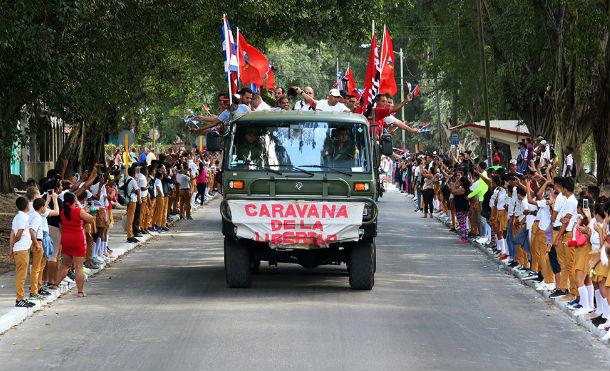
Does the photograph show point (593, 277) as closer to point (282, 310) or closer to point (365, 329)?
point (365, 329)

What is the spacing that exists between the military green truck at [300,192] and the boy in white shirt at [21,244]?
330 cm

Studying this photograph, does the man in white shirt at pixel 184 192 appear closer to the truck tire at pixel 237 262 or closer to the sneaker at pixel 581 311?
the truck tire at pixel 237 262

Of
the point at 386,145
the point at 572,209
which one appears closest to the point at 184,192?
the point at 386,145

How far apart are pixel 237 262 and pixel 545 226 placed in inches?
183

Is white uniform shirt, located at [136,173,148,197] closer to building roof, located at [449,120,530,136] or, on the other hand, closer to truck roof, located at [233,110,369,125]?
truck roof, located at [233,110,369,125]

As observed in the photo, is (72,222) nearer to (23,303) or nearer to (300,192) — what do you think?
(23,303)

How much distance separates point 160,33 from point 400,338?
1688 centimetres

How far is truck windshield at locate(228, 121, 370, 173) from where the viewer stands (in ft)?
62.7

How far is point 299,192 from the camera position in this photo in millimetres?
18750

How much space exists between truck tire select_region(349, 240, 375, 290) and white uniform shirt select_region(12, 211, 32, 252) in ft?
16.6

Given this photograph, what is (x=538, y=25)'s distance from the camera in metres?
35.1

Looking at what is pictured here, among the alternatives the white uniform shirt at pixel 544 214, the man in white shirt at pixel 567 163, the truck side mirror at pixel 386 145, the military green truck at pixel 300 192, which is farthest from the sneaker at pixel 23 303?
the man in white shirt at pixel 567 163

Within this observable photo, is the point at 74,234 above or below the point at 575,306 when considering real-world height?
above

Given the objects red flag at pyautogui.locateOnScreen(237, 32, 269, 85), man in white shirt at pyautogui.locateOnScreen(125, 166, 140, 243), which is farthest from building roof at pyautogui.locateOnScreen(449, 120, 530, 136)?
man in white shirt at pyautogui.locateOnScreen(125, 166, 140, 243)
